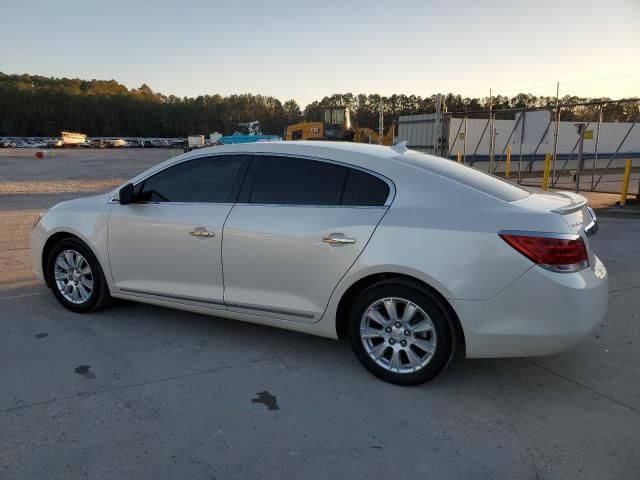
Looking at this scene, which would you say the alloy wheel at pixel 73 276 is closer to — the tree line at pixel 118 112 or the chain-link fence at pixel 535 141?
the chain-link fence at pixel 535 141

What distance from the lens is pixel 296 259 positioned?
11.9 feet

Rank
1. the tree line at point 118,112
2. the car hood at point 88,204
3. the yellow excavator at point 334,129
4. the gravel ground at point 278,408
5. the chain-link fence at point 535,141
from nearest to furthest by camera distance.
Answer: the gravel ground at point 278,408, the car hood at point 88,204, the chain-link fence at point 535,141, the yellow excavator at point 334,129, the tree line at point 118,112

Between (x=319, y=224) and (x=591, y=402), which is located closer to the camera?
(x=591, y=402)

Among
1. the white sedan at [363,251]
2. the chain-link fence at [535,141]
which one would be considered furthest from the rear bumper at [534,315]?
the chain-link fence at [535,141]

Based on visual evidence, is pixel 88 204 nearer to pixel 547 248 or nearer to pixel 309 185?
pixel 309 185

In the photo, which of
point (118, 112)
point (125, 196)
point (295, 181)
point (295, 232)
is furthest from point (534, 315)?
point (118, 112)

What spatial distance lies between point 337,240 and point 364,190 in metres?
0.40

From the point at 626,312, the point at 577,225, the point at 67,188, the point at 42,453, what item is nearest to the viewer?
the point at 42,453

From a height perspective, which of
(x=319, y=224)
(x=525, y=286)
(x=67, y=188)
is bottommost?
(x=67, y=188)

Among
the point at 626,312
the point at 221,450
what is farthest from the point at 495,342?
the point at 626,312

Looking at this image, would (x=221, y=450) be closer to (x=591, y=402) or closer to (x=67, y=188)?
(x=591, y=402)

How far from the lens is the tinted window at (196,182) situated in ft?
13.5

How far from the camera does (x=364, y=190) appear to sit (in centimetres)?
357

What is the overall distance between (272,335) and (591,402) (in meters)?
2.40
